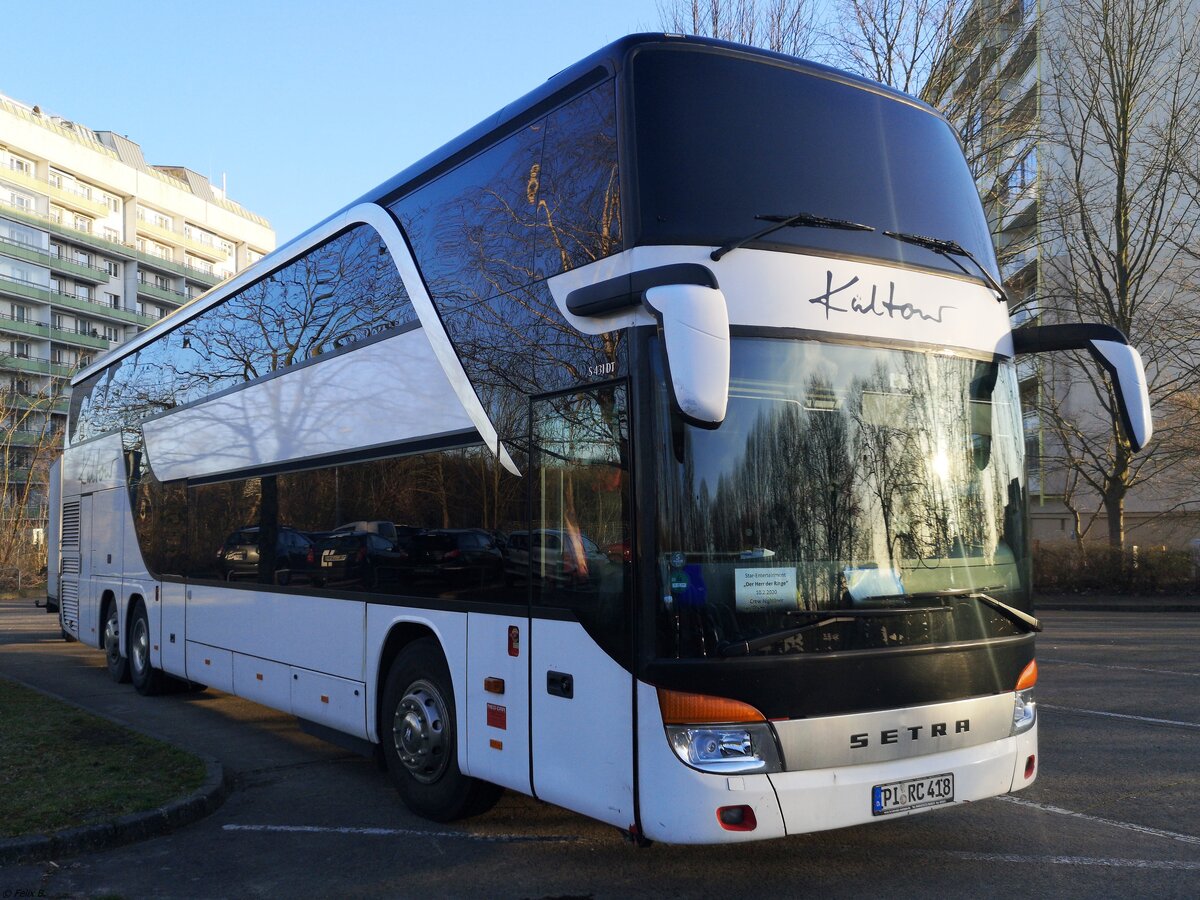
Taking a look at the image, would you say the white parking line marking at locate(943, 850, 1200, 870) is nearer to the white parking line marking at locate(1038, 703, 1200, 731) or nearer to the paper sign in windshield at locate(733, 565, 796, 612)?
the paper sign in windshield at locate(733, 565, 796, 612)

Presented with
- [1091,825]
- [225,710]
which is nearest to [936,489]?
[1091,825]

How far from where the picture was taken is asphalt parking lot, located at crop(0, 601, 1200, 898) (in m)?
5.66

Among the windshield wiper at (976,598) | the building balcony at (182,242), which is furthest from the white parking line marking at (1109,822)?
the building balcony at (182,242)

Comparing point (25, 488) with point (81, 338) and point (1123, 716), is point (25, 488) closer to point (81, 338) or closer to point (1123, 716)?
point (81, 338)

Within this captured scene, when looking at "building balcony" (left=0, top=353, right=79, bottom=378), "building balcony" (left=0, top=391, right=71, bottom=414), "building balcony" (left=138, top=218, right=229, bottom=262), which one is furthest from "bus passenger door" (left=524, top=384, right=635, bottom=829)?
"building balcony" (left=138, top=218, right=229, bottom=262)

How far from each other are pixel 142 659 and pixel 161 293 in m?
92.6

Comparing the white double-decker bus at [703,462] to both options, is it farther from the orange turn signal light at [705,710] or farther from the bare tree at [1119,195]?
the bare tree at [1119,195]

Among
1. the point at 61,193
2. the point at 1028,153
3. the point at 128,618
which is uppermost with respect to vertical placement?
the point at 61,193

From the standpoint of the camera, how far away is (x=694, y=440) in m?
5.23

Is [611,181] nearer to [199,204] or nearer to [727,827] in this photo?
[727,827]

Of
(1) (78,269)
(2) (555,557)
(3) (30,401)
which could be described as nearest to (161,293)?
(1) (78,269)

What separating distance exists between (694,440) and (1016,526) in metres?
2.03

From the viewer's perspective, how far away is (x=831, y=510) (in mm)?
5371

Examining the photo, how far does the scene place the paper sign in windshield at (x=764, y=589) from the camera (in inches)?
203
